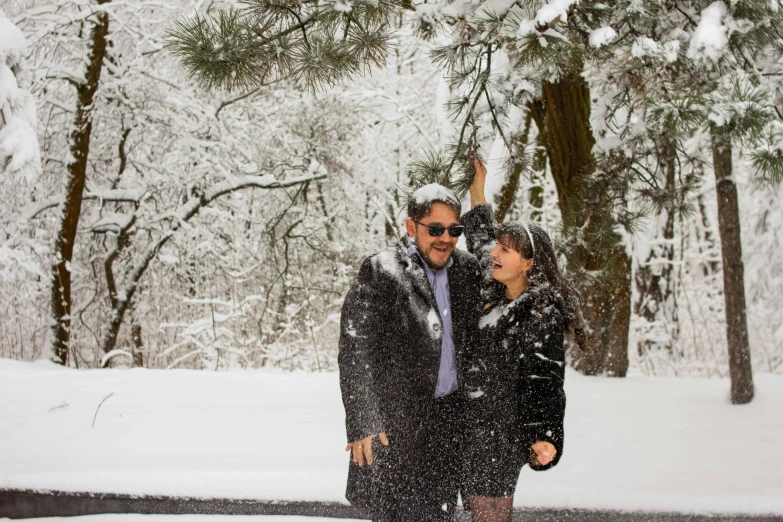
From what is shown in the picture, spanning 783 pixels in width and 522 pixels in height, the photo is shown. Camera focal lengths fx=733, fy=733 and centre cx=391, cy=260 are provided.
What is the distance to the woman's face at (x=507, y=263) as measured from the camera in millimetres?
2479

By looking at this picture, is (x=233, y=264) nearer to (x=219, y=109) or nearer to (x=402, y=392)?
(x=219, y=109)

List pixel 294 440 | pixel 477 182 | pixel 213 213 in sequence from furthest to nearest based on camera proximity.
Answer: pixel 213 213 < pixel 294 440 < pixel 477 182

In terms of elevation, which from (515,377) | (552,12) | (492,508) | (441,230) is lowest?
(492,508)

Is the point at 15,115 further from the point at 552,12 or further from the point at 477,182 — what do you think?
the point at 552,12

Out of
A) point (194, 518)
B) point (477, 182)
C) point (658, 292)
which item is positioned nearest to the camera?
point (477, 182)

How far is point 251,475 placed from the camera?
376 cm

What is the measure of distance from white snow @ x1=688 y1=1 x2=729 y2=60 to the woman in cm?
114

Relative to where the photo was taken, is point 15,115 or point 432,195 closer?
point 432,195

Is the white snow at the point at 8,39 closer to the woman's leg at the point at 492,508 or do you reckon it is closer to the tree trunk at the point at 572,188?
the tree trunk at the point at 572,188

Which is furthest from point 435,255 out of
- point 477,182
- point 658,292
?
point 658,292

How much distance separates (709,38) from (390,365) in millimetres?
1841

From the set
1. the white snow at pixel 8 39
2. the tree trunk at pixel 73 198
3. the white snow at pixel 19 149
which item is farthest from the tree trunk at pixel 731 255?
the tree trunk at pixel 73 198

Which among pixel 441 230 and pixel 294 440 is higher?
pixel 441 230

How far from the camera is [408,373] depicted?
2455mm
